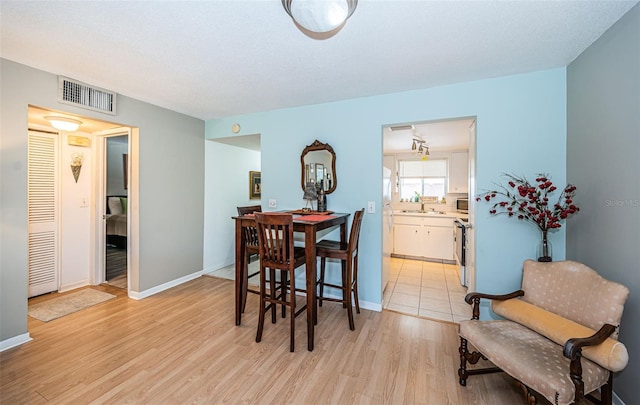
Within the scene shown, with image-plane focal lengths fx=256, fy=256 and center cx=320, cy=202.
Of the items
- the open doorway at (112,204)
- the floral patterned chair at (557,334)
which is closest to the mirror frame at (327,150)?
the floral patterned chair at (557,334)

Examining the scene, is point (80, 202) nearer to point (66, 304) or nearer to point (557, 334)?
point (66, 304)

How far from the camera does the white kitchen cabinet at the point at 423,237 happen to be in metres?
4.79

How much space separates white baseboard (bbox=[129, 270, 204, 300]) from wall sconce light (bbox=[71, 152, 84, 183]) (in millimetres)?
1764

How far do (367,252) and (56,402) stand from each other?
2.64 m

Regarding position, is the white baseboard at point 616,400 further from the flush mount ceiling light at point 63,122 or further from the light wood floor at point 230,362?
the flush mount ceiling light at point 63,122

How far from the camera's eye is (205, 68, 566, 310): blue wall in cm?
224

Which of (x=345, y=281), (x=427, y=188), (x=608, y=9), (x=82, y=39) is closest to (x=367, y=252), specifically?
(x=345, y=281)

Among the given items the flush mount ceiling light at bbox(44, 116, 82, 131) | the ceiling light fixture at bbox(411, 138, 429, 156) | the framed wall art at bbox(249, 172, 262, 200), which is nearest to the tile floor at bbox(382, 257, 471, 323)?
the ceiling light fixture at bbox(411, 138, 429, 156)

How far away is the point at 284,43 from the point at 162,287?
327cm

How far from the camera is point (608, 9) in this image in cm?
149

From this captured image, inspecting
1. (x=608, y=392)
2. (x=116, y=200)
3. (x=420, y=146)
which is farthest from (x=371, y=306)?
(x=116, y=200)

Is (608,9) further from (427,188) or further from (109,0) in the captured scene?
(427,188)

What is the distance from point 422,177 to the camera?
5.68 m

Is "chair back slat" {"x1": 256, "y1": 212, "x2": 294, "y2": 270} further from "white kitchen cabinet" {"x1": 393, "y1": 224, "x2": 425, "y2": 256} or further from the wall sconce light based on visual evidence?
"white kitchen cabinet" {"x1": 393, "y1": 224, "x2": 425, "y2": 256}
